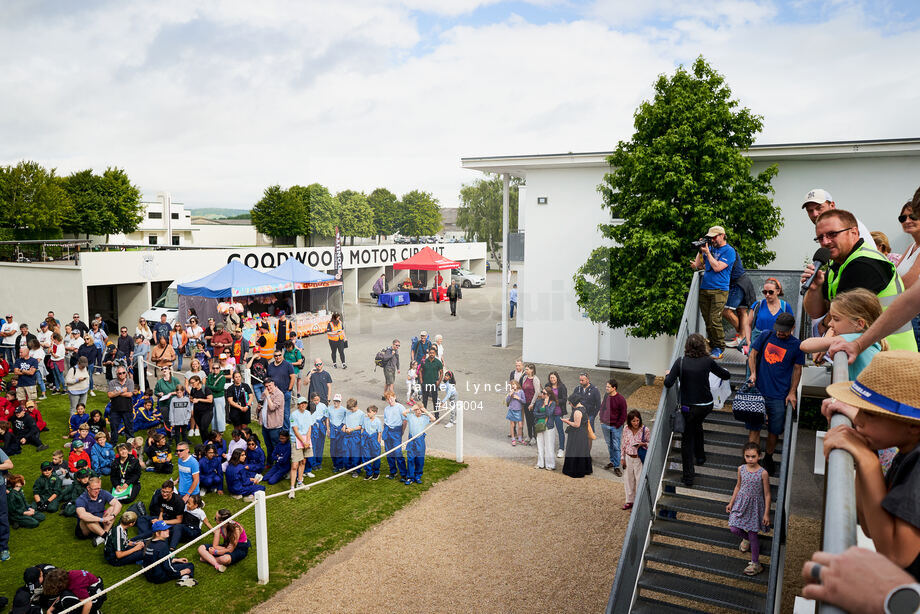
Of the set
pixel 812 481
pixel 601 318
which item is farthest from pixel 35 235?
pixel 812 481

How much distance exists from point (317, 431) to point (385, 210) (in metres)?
55.6

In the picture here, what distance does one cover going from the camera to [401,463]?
38.2ft

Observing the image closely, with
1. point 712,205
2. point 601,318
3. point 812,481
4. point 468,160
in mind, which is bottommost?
point 812,481

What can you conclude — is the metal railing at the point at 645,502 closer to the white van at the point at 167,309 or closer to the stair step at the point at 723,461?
the stair step at the point at 723,461

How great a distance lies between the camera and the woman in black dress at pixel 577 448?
11328 millimetres

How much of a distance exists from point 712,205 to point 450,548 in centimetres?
1030

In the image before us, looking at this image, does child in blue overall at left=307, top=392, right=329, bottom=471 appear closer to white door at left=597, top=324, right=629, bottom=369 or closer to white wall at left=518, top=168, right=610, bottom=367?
white wall at left=518, top=168, right=610, bottom=367

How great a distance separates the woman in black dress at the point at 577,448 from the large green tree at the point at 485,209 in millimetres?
44039

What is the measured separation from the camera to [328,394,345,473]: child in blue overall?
441 inches

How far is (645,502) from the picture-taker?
6.08 m

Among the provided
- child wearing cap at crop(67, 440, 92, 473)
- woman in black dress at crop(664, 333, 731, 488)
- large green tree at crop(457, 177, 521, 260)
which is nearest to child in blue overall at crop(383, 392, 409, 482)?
child wearing cap at crop(67, 440, 92, 473)

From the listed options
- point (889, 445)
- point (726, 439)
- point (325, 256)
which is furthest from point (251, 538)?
point (325, 256)

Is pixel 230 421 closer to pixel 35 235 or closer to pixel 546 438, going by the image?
pixel 546 438

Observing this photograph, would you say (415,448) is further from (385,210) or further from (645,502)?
(385,210)
